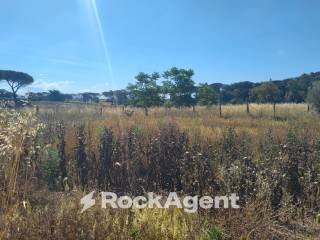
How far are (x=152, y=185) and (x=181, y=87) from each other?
30823 millimetres

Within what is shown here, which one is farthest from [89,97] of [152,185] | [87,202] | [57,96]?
[87,202]

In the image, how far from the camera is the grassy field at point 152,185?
10.4ft

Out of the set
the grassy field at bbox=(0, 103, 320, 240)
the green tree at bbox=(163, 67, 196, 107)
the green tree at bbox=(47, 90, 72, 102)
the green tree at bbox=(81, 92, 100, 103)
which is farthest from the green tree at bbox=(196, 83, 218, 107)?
the grassy field at bbox=(0, 103, 320, 240)

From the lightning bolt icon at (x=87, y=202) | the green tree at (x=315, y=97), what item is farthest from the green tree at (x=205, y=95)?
the lightning bolt icon at (x=87, y=202)

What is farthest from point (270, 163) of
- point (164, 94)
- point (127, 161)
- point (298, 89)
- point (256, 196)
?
point (298, 89)

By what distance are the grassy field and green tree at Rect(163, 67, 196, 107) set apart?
28.4m

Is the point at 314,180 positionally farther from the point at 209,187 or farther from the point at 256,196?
the point at 209,187

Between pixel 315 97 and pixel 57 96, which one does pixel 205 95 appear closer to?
pixel 315 97

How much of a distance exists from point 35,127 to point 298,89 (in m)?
54.9

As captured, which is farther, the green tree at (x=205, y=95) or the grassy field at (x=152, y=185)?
the green tree at (x=205, y=95)

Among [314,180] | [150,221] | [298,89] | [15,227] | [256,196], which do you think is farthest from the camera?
[298,89]

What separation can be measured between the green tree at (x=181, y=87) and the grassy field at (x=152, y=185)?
28418mm

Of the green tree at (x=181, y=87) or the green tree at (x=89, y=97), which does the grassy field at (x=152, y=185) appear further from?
the green tree at (x=89, y=97)

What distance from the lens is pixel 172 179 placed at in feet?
16.9
